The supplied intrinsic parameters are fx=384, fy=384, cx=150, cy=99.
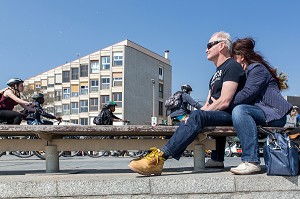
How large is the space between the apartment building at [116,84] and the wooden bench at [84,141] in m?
56.8

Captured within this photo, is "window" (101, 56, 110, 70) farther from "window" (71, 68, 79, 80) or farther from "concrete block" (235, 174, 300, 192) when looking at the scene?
"concrete block" (235, 174, 300, 192)

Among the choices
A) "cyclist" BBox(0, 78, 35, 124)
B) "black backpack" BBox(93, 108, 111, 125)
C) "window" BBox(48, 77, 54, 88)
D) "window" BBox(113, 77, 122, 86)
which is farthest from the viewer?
"window" BBox(48, 77, 54, 88)

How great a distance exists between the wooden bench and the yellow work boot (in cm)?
44

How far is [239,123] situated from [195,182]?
2.68ft

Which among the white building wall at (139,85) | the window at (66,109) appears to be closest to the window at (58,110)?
the window at (66,109)

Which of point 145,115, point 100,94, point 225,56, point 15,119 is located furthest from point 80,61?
point 225,56

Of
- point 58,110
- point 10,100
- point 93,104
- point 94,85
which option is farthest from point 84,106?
point 10,100

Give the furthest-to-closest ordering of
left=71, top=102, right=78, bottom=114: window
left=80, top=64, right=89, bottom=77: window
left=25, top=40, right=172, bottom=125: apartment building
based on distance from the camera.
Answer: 1. left=71, top=102, right=78, bottom=114: window
2. left=80, top=64, right=89, bottom=77: window
3. left=25, top=40, right=172, bottom=125: apartment building

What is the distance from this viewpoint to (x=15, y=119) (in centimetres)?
830

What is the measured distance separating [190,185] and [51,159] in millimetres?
2004

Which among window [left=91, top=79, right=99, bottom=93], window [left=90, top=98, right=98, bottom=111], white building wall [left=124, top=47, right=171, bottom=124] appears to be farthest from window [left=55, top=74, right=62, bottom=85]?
white building wall [left=124, top=47, right=171, bottom=124]

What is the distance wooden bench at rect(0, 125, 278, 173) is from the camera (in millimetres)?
4270

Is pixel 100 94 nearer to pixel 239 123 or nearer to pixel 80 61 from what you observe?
pixel 80 61

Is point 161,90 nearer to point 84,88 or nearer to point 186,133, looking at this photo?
point 84,88
